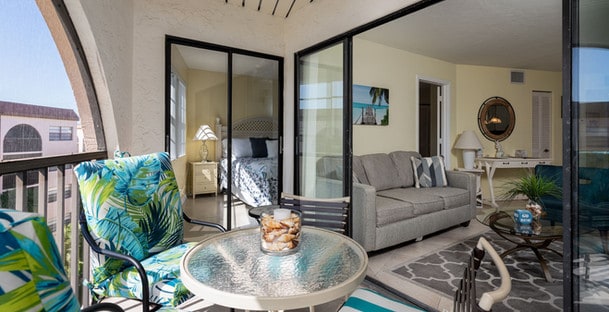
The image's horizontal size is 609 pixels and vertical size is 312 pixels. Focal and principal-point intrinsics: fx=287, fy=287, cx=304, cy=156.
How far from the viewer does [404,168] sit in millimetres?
4262

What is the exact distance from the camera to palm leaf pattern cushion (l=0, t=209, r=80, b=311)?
25.4 inches

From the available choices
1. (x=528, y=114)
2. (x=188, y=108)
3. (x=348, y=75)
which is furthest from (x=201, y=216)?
(x=528, y=114)

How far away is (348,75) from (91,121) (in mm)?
2225

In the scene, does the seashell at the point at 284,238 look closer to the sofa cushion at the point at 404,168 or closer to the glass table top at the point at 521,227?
the glass table top at the point at 521,227

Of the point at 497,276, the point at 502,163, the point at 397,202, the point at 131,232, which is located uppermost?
the point at 502,163

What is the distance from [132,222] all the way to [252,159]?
218 centimetres

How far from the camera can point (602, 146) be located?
132 cm

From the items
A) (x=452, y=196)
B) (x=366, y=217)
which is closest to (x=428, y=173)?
(x=452, y=196)

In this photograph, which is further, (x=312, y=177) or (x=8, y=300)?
(x=312, y=177)

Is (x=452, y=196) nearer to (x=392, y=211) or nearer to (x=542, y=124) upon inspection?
(x=392, y=211)

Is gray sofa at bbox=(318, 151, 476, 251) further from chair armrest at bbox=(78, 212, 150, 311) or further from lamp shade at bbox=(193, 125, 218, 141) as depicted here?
chair armrest at bbox=(78, 212, 150, 311)

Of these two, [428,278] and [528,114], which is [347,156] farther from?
[528,114]

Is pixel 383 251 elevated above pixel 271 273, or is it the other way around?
pixel 271 273

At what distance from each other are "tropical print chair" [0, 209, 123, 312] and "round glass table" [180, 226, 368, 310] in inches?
16.1
